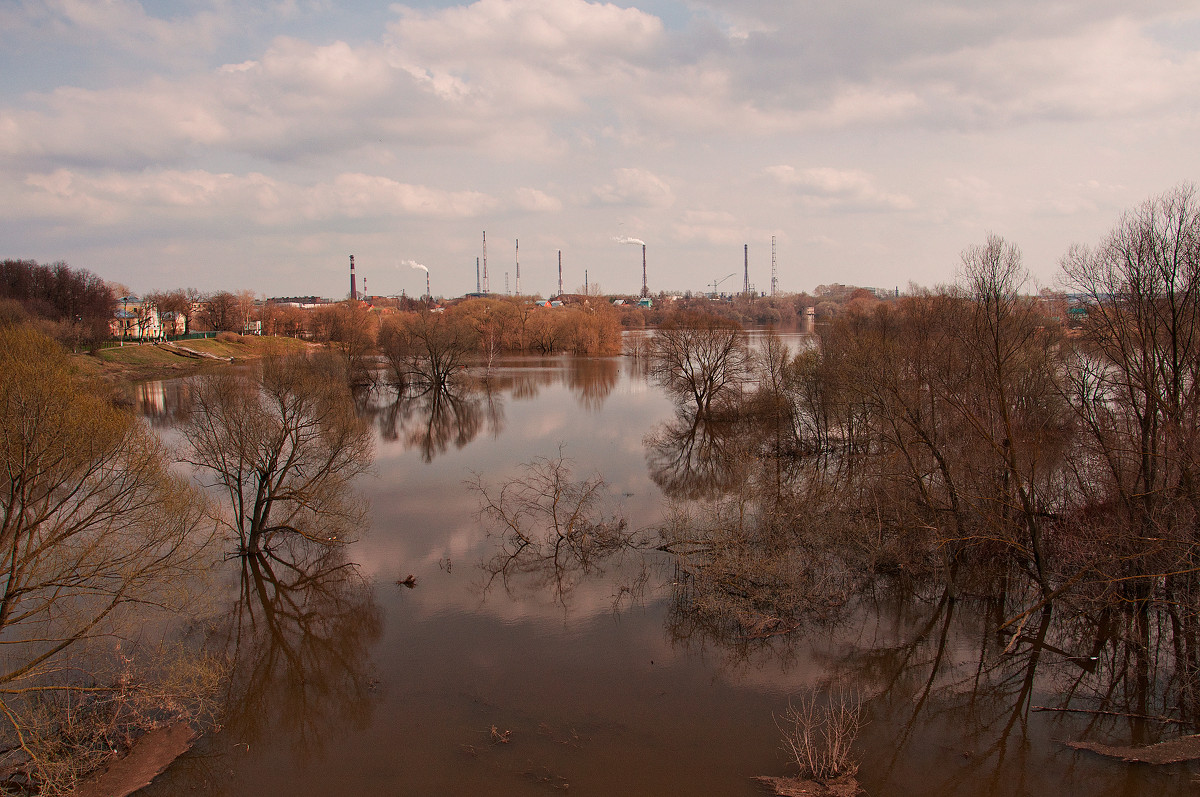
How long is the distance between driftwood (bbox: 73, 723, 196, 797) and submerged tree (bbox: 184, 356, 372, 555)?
6.36 m

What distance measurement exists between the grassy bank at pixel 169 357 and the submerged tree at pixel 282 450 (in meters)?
28.9

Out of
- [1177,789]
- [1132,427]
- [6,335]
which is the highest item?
[6,335]

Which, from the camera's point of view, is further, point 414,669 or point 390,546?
point 390,546

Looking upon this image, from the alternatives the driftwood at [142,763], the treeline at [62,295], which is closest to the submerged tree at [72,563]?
the driftwood at [142,763]

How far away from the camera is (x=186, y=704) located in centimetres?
1109

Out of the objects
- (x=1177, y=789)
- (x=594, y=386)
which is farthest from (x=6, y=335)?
(x=594, y=386)

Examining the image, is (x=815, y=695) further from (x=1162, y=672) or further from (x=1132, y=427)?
(x=1132, y=427)

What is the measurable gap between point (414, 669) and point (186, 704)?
11.6ft

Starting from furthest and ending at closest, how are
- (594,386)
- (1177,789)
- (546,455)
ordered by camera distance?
(594,386), (546,455), (1177,789)

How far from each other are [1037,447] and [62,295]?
69724 mm

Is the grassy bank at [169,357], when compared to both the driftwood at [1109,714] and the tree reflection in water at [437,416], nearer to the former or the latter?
the tree reflection in water at [437,416]

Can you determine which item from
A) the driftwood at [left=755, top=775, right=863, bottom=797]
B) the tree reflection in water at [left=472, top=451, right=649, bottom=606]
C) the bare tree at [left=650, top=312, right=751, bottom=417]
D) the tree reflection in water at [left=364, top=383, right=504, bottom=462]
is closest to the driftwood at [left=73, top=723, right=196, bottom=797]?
the tree reflection in water at [left=472, top=451, right=649, bottom=606]

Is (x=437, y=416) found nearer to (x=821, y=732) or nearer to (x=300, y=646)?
(x=300, y=646)

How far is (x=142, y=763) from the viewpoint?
971cm
